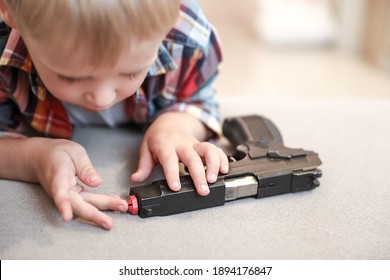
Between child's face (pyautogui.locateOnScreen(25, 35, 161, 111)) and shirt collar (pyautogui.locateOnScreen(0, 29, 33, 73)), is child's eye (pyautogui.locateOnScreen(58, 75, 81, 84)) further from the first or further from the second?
shirt collar (pyautogui.locateOnScreen(0, 29, 33, 73))

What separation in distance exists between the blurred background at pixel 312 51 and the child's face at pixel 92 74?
41.4 inches

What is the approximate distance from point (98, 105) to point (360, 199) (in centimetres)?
33

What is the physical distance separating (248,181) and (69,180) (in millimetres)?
204

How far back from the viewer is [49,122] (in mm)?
748

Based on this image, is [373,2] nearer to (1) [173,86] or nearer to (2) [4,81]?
(1) [173,86]

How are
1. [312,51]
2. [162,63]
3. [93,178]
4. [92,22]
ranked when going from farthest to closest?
[312,51] < [162,63] < [93,178] < [92,22]

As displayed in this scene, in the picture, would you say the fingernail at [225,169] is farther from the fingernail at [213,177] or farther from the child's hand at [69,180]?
the child's hand at [69,180]

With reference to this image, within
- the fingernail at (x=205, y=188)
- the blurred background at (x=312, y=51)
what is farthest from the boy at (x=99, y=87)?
the blurred background at (x=312, y=51)

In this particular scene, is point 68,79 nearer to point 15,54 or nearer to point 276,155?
point 15,54

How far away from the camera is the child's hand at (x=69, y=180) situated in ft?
1.84

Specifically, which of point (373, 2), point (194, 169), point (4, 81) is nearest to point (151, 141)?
point (194, 169)

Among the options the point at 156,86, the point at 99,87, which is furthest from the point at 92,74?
the point at 156,86

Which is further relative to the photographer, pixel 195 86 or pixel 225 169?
pixel 195 86

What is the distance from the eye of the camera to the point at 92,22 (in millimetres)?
494
